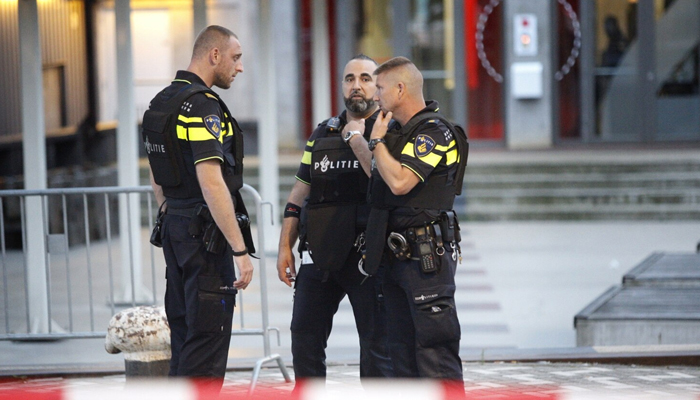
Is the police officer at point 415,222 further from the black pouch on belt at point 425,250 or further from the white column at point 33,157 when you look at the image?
the white column at point 33,157

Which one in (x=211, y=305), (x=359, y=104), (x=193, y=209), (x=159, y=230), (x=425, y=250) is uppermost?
(x=359, y=104)

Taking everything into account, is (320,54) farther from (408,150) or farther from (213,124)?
(408,150)

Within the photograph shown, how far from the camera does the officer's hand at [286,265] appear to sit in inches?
199

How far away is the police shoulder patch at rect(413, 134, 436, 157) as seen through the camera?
175 inches

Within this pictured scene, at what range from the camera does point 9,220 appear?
12805 millimetres

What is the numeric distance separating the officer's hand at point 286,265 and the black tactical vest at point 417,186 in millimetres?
680

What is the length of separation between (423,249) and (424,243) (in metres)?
0.03

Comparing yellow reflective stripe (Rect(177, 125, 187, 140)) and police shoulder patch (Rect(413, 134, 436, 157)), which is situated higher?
yellow reflective stripe (Rect(177, 125, 187, 140))

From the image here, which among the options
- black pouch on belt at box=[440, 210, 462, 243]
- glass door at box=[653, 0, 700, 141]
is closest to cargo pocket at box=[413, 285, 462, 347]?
black pouch on belt at box=[440, 210, 462, 243]

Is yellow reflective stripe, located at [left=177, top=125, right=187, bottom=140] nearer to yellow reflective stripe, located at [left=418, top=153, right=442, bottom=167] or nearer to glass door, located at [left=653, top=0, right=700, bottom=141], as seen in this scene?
yellow reflective stripe, located at [left=418, top=153, right=442, bottom=167]

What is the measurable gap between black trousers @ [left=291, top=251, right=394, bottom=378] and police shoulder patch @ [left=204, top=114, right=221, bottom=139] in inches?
34.0

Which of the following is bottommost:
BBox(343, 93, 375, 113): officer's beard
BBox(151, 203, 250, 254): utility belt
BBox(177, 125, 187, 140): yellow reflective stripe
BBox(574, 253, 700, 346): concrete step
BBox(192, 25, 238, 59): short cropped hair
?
BBox(574, 253, 700, 346): concrete step

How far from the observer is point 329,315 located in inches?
196

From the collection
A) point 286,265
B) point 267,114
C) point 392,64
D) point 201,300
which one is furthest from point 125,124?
point 392,64
